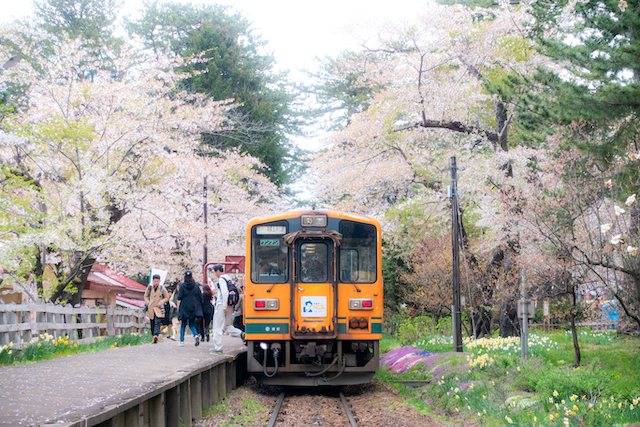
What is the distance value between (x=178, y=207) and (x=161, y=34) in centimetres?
1822

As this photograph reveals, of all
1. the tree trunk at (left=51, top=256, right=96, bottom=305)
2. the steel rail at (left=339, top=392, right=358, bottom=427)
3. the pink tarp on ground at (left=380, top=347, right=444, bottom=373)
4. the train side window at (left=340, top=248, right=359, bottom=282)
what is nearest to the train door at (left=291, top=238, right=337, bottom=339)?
the train side window at (left=340, top=248, right=359, bottom=282)

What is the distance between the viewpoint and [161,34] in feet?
110

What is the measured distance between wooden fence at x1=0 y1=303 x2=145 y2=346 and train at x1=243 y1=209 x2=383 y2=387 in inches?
142

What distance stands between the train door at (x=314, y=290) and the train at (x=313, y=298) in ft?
0.05

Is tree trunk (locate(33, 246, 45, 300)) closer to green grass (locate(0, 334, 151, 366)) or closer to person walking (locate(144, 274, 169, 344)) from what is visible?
green grass (locate(0, 334, 151, 366))

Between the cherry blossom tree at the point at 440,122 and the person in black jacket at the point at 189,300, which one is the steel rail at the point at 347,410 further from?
the cherry blossom tree at the point at 440,122

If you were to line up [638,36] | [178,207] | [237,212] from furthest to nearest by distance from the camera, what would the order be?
[237,212] < [178,207] < [638,36]

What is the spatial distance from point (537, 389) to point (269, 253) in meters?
4.47

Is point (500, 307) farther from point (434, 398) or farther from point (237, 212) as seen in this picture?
point (237, 212)

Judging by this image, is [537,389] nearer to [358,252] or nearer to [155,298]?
[358,252]

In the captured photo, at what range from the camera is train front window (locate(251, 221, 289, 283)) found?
30.8ft

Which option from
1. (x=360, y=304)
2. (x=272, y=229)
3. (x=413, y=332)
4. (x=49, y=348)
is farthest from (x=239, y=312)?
(x=413, y=332)

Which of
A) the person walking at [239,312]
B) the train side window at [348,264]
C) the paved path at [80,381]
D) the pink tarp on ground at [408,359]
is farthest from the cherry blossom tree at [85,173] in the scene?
the pink tarp on ground at [408,359]

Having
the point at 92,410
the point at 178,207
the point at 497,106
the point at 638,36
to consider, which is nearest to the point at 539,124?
the point at 638,36
